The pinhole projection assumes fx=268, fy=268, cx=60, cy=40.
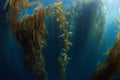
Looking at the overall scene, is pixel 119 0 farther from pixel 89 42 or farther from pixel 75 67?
pixel 75 67

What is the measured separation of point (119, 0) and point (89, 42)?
0.81 metres

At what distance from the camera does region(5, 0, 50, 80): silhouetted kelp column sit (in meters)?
3.31

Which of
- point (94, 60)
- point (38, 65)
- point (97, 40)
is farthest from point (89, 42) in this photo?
point (38, 65)

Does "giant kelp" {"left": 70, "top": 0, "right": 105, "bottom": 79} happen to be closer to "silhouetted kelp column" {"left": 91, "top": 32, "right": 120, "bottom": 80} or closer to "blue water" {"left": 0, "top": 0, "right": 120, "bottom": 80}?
"blue water" {"left": 0, "top": 0, "right": 120, "bottom": 80}

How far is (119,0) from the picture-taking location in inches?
Result: 156

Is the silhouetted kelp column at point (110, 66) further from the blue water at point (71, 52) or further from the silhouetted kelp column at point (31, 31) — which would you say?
the blue water at point (71, 52)

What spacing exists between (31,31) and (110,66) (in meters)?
1.06

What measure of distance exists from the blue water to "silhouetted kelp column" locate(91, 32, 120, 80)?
90 cm

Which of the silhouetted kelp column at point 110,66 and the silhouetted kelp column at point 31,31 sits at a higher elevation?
the silhouetted kelp column at point 31,31

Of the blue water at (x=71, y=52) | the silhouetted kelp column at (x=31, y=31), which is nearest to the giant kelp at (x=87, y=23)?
the blue water at (x=71, y=52)

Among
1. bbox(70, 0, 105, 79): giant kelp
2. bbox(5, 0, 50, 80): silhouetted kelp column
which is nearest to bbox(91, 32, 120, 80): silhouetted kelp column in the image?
bbox(5, 0, 50, 80): silhouetted kelp column

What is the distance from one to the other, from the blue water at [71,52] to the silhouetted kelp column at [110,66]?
0.90 meters

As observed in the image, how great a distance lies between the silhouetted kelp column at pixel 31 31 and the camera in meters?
3.31

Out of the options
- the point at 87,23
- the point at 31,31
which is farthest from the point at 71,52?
the point at 31,31
